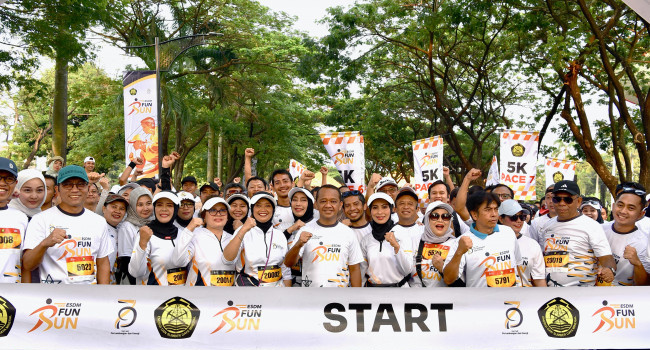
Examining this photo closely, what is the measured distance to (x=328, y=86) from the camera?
65.9ft

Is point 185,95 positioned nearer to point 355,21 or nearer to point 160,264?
point 355,21

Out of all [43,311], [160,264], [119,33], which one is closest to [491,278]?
[160,264]

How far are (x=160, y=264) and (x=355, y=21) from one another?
46.4 feet

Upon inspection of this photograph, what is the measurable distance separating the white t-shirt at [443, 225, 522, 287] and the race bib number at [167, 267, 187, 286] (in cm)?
226

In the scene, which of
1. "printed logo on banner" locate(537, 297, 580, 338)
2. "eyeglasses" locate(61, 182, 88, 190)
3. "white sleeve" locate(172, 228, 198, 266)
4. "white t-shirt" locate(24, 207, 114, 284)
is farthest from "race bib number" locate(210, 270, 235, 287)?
"printed logo on banner" locate(537, 297, 580, 338)

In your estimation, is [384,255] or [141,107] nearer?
[384,255]

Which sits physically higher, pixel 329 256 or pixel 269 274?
pixel 329 256

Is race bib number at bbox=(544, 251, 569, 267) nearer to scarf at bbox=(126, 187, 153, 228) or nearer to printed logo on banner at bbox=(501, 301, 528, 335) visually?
printed logo on banner at bbox=(501, 301, 528, 335)

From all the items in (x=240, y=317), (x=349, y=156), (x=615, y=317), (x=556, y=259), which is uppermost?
(x=349, y=156)

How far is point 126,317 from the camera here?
4617 millimetres

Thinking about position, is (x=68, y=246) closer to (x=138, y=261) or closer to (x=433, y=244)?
(x=138, y=261)

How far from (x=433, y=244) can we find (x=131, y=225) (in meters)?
2.85

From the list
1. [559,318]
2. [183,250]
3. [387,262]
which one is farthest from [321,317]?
[559,318]

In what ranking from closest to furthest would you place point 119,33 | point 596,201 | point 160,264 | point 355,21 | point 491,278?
point 491,278 → point 160,264 → point 596,201 → point 355,21 → point 119,33
